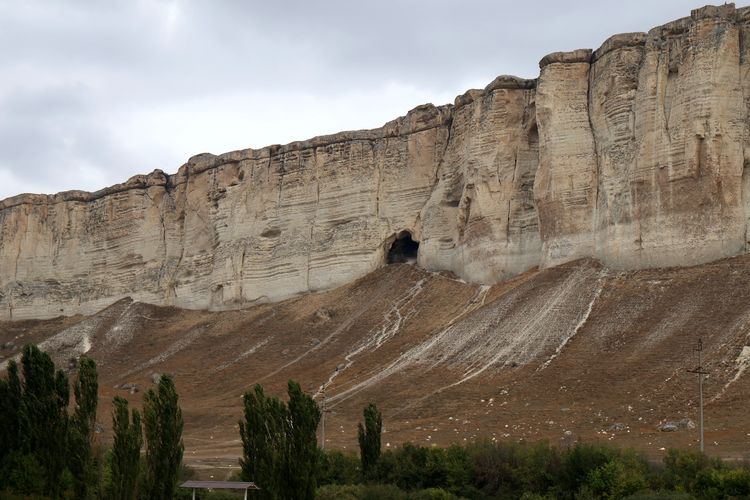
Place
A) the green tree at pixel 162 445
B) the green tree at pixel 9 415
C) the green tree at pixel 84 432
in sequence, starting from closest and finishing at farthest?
the green tree at pixel 162 445 < the green tree at pixel 84 432 < the green tree at pixel 9 415

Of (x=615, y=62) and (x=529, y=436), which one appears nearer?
(x=529, y=436)

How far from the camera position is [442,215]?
212 feet

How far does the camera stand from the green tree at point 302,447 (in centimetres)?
2952

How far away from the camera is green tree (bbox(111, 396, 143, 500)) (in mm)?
28266

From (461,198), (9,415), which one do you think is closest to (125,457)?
(9,415)

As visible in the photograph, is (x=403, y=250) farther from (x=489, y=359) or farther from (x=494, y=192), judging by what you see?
(x=489, y=359)

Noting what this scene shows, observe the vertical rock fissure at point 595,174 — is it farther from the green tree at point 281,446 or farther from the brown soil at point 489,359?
the green tree at point 281,446

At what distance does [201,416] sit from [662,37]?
85.8 ft

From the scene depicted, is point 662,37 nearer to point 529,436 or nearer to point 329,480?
point 529,436

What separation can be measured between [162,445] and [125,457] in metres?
0.92

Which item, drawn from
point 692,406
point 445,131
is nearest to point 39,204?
point 445,131

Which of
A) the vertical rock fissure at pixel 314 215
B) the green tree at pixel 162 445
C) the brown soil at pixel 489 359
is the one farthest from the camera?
the vertical rock fissure at pixel 314 215

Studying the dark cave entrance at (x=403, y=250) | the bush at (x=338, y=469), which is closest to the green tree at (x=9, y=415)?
the bush at (x=338, y=469)

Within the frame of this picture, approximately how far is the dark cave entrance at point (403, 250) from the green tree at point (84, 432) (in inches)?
1494
